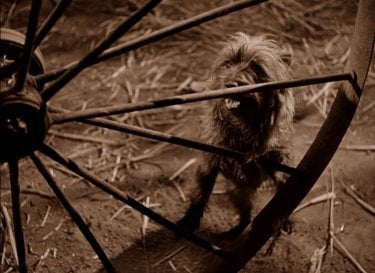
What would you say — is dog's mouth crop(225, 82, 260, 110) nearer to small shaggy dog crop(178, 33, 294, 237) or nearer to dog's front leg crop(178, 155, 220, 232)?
small shaggy dog crop(178, 33, 294, 237)

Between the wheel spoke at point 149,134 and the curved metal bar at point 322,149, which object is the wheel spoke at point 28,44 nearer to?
the wheel spoke at point 149,134

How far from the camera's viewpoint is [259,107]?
270 centimetres

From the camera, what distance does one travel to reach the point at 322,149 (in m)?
2.33

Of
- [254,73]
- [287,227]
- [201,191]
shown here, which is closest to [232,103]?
[254,73]

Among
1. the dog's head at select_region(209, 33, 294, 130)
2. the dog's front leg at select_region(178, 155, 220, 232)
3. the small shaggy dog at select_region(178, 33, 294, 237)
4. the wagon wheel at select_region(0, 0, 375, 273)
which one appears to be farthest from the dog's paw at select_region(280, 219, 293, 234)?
the wagon wheel at select_region(0, 0, 375, 273)

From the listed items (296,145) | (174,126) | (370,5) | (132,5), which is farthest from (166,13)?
(370,5)

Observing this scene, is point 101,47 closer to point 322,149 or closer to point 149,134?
point 149,134

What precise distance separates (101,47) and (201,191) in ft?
5.50

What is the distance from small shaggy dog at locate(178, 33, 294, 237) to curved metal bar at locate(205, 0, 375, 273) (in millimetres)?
357

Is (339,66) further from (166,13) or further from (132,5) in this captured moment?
(132,5)

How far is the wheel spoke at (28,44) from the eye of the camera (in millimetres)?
1635

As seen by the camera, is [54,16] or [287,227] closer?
[54,16]

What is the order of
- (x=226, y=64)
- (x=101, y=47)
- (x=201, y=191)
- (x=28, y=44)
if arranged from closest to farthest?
(x=28, y=44), (x=101, y=47), (x=226, y=64), (x=201, y=191)

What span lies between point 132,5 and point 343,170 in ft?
9.36
